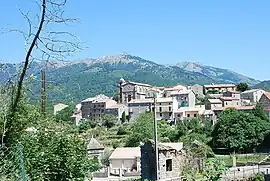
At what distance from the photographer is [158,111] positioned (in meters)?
93.8

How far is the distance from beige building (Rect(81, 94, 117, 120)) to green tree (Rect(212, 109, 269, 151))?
2126 inches

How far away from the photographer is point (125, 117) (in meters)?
98.1

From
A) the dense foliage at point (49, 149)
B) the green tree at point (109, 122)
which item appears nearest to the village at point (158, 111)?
the green tree at point (109, 122)

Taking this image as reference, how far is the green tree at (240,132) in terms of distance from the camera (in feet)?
175

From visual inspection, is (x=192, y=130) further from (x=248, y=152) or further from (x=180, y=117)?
(x=180, y=117)

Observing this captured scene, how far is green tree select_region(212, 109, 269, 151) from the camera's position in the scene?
53.2 metres

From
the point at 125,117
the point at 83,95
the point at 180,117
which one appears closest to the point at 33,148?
the point at 180,117

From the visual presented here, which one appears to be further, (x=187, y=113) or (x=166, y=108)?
(x=166, y=108)

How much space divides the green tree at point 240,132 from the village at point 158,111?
11921 millimetres

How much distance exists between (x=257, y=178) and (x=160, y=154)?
14.2ft

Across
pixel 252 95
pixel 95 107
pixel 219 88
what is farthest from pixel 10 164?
pixel 219 88

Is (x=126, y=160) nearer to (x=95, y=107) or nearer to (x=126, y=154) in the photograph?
(x=126, y=154)

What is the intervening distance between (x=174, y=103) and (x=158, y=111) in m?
3.46

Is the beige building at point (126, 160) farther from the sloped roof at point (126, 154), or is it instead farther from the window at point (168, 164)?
the window at point (168, 164)
